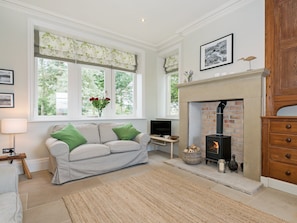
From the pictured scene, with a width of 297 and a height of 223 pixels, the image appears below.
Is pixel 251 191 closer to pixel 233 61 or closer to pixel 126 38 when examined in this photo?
pixel 233 61

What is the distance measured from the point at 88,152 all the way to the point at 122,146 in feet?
2.11

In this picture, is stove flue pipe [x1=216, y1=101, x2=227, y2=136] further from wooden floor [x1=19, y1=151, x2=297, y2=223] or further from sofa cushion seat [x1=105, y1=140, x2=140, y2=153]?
sofa cushion seat [x1=105, y1=140, x2=140, y2=153]

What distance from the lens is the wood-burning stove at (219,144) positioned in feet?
9.97

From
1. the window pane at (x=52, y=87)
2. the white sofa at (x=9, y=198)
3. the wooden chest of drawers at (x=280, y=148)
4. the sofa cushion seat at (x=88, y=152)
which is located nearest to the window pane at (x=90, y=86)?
the window pane at (x=52, y=87)

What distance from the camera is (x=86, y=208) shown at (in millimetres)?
1890

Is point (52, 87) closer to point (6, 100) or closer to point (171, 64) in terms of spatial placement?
point (6, 100)

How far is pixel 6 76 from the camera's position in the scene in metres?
2.90

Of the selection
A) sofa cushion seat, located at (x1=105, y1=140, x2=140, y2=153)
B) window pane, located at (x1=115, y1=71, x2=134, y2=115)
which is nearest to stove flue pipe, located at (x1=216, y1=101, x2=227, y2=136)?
sofa cushion seat, located at (x1=105, y1=140, x2=140, y2=153)

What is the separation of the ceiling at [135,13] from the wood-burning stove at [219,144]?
1.81 meters

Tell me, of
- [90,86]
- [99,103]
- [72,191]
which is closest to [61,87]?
[90,86]

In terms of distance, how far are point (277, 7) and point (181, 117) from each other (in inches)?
95.4

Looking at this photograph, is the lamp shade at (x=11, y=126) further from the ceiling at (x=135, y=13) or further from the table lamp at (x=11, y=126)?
the ceiling at (x=135, y=13)

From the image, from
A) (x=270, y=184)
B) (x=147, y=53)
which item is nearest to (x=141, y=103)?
(x=147, y=53)

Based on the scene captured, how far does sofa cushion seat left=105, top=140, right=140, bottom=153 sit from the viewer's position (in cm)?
312
